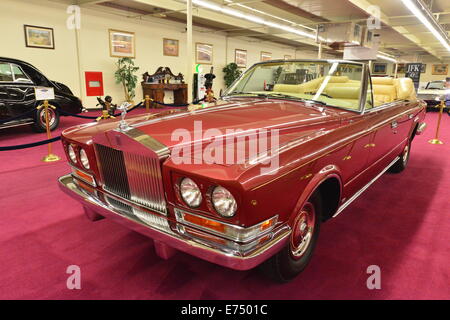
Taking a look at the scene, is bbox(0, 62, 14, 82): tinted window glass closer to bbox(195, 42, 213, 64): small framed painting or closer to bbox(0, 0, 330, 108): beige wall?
bbox(0, 0, 330, 108): beige wall

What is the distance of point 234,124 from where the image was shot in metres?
2.00

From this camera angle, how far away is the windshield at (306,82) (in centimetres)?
259

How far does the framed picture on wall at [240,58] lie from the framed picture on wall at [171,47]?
13.5 ft

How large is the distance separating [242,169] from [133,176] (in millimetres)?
652

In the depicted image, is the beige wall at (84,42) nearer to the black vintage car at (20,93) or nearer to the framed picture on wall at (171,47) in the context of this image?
the framed picture on wall at (171,47)

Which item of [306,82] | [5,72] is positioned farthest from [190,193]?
[5,72]

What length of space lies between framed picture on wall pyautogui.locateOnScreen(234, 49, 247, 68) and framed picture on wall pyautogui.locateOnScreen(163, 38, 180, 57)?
412 cm

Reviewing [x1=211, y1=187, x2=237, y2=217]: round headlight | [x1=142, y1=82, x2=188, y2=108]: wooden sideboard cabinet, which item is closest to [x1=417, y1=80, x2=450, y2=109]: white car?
[x1=142, y1=82, x2=188, y2=108]: wooden sideboard cabinet

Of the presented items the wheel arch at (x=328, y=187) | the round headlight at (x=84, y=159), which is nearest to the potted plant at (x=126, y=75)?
the round headlight at (x=84, y=159)

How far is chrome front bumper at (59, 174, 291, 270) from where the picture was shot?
1.39m

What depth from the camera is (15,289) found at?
1844 mm

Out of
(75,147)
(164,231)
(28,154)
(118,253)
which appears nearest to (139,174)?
(164,231)

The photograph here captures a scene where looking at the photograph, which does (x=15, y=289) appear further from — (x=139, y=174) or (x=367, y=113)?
(x=367, y=113)

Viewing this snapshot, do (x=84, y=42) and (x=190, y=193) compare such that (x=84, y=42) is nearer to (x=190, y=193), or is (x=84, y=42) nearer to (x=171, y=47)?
(x=171, y=47)
